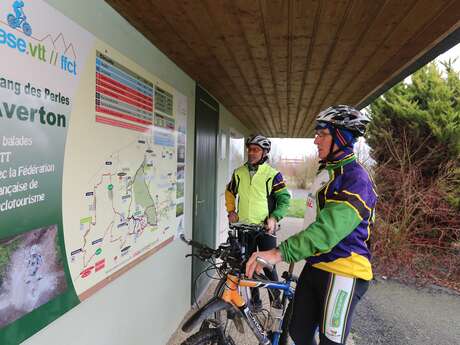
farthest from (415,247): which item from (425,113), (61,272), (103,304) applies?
(61,272)

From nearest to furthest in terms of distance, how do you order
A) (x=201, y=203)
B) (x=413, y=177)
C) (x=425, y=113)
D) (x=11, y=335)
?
(x=11, y=335) < (x=201, y=203) < (x=413, y=177) < (x=425, y=113)

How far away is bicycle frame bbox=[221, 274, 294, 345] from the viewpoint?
1.90 m

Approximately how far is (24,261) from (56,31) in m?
0.85

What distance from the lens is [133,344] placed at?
2.12 meters

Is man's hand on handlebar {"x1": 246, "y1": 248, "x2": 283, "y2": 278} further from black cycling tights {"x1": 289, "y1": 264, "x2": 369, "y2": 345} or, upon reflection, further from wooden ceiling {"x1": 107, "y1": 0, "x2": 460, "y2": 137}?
wooden ceiling {"x1": 107, "y1": 0, "x2": 460, "y2": 137}

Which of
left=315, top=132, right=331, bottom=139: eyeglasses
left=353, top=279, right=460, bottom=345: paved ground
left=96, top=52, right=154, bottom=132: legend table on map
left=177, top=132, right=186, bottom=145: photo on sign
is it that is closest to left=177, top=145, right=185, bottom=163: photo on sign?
left=177, top=132, right=186, bottom=145: photo on sign

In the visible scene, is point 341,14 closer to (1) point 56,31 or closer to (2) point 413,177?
(1) point 56,31

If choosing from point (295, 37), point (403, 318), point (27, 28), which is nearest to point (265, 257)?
point (27, 28)

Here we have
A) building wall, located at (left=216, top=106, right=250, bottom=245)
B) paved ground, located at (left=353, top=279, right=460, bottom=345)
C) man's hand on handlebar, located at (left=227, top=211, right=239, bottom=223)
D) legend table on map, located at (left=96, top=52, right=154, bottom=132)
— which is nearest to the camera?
legend table on map, located at (left=96, top=52, right=154, bottom=132)

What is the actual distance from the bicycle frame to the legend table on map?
108cm

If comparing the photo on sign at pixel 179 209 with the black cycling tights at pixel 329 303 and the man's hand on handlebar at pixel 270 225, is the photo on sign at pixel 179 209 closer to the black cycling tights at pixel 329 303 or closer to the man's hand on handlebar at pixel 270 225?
the man's hand on handlebar at pixel 270 225

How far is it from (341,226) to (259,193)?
175cm

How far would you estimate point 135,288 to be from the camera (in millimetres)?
2111

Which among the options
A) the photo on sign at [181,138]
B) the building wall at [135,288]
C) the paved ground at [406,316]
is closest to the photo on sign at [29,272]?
the building wall at [135,288]
